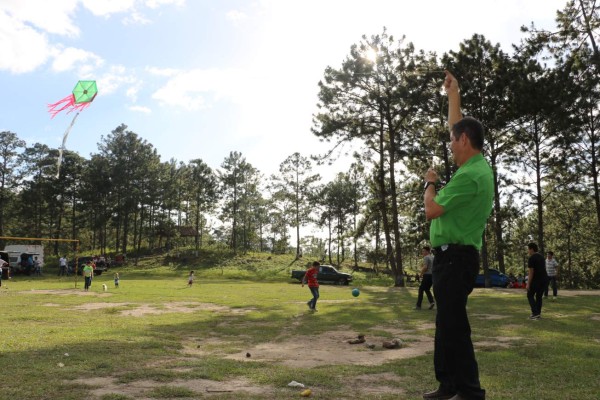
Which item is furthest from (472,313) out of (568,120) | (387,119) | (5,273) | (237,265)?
(237,265)

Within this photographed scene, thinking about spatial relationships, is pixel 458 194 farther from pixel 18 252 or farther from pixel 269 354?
pixel 18 252

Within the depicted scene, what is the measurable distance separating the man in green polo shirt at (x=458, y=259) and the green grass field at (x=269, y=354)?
1.62 meters

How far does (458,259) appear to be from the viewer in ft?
10.8

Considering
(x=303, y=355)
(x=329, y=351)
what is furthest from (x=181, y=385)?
(x=329, y=351)

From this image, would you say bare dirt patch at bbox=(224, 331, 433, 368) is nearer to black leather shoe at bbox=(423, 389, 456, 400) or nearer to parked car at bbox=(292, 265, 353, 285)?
black leather shoe at bbox=(423, 389, 456, 400)

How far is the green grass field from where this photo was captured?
16.1 feet

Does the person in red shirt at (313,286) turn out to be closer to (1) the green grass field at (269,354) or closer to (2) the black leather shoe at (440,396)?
(1) the green grass field at (269,354)

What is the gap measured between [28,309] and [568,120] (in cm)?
2348

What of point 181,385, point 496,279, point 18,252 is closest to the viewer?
point 181,385

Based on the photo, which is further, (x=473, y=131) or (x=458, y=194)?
(x=473, y=131)

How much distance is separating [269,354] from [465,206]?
16.7 ft

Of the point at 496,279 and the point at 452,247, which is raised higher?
the point at 452,247

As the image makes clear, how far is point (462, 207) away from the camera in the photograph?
3.36 meters

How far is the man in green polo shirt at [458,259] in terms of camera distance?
10.7ft
